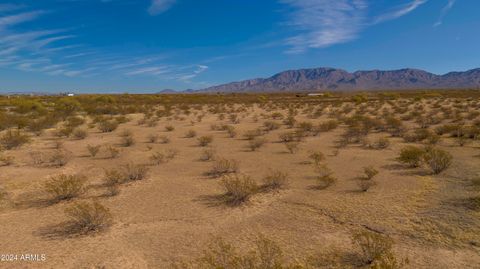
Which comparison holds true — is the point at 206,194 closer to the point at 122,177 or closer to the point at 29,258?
the point at 122,177

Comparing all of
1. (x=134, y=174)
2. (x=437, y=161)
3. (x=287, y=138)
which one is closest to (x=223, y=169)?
(x=134, y=174)

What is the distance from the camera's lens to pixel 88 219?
284 inches

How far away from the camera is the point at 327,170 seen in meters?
11.2

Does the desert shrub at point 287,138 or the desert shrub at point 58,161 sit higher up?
the desert shrub at point 58,161

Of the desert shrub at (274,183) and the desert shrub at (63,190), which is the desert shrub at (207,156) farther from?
the desert shrub at (63,190)

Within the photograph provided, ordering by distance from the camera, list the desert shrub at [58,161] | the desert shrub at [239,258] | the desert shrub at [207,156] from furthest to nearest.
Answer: the desert shrub at [207,156] → the desert shrub at [58,161] → the desert shrub at [239,258]

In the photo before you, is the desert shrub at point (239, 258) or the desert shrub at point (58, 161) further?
the desert shrub at point (58, 161)

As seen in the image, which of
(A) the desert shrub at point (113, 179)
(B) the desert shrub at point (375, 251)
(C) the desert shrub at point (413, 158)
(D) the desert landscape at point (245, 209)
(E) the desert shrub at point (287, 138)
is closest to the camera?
(B) the desert shrub at point (375, 251)

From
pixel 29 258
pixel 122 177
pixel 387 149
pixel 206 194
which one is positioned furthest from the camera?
pixel 387 149

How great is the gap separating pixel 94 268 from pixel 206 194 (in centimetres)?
406

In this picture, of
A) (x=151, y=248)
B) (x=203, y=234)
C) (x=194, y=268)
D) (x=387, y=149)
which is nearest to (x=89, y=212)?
(x=151, y=248)

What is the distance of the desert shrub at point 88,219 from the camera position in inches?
282

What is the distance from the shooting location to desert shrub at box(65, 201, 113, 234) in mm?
Answer: 7168

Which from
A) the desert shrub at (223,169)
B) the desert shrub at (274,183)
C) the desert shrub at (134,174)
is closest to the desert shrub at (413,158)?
the desert shrub at (274,183)
